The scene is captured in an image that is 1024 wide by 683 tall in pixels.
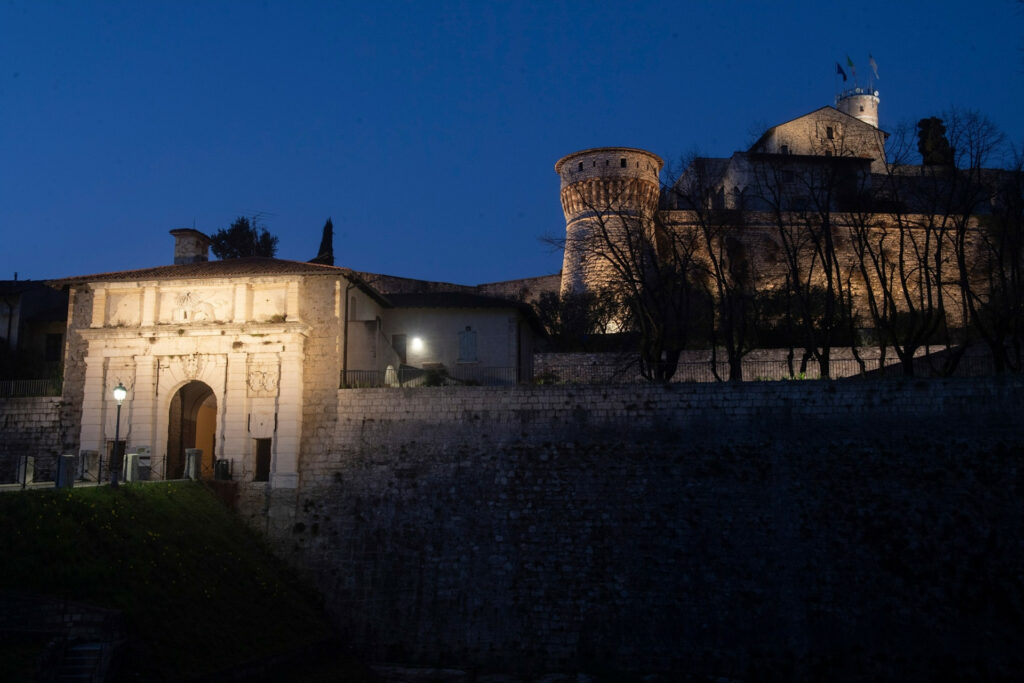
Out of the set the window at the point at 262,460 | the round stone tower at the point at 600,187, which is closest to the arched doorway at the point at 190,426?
the window at the point at 262,460

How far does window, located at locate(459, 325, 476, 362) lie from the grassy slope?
1253cm

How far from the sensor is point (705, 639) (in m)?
21.0

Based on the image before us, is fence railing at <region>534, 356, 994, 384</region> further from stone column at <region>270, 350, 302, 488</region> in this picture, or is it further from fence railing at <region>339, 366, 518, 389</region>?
stone column at <region>270, 350, 302, 488</region>

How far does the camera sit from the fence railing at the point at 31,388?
30328mm

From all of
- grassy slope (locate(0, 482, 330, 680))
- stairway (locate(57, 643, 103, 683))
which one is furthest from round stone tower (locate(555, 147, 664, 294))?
stairway (locate(57, 643, 103, 683))

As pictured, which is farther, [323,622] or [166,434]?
[166,434]

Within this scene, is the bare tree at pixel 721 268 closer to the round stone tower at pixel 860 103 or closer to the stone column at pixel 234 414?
the stone column at pixel 234 414

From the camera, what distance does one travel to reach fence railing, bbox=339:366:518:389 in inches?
1075

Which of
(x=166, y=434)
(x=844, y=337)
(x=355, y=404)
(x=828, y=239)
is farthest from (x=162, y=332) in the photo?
(x=844, y=337)

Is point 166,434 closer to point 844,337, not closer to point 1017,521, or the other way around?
point 1017,521

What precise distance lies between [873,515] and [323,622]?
14.0 m

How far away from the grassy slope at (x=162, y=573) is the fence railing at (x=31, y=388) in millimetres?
8764

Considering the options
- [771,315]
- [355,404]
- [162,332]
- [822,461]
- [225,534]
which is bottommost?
[225,534]

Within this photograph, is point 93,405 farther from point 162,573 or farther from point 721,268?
point 721,268
